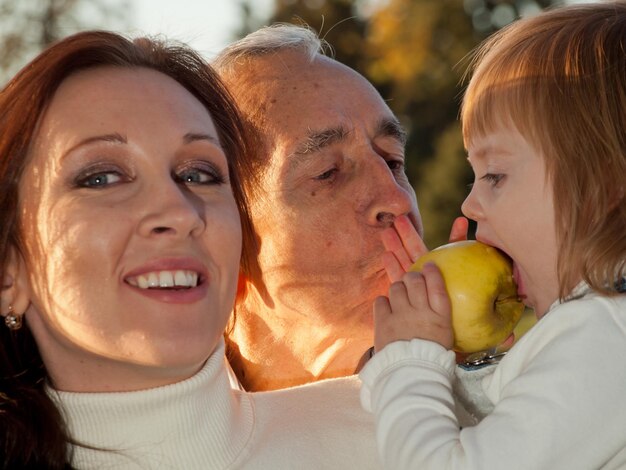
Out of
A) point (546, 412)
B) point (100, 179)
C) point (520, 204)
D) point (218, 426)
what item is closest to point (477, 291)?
point (520, 204)

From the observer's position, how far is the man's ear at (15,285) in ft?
8.87

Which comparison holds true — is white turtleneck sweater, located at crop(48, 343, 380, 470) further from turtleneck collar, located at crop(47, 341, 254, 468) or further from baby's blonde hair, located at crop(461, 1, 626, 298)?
baby's blonde hair, located at crop(461, 1, 626, 298)

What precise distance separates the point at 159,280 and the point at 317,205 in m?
1.03

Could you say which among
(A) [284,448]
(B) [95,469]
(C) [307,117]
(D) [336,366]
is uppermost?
(C) [307,117]

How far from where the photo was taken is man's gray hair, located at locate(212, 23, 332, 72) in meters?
3.76

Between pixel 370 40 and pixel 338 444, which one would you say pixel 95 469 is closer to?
pixel 338 444

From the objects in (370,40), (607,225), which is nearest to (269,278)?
(607,225)

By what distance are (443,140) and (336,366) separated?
2262 centimetres

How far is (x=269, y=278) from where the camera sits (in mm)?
3607

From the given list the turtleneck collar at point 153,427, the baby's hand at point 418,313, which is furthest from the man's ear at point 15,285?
the baby's hand at point 418,313

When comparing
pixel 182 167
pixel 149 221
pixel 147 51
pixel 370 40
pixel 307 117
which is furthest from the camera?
pixel 370 40

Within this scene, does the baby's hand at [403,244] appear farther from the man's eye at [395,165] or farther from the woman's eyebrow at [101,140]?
the woman's eyebrow at [101,140]

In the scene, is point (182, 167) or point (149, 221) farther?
point (182, 167)

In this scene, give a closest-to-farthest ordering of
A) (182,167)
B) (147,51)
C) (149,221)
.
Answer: (149,221) < (182,167) < (147,51)
